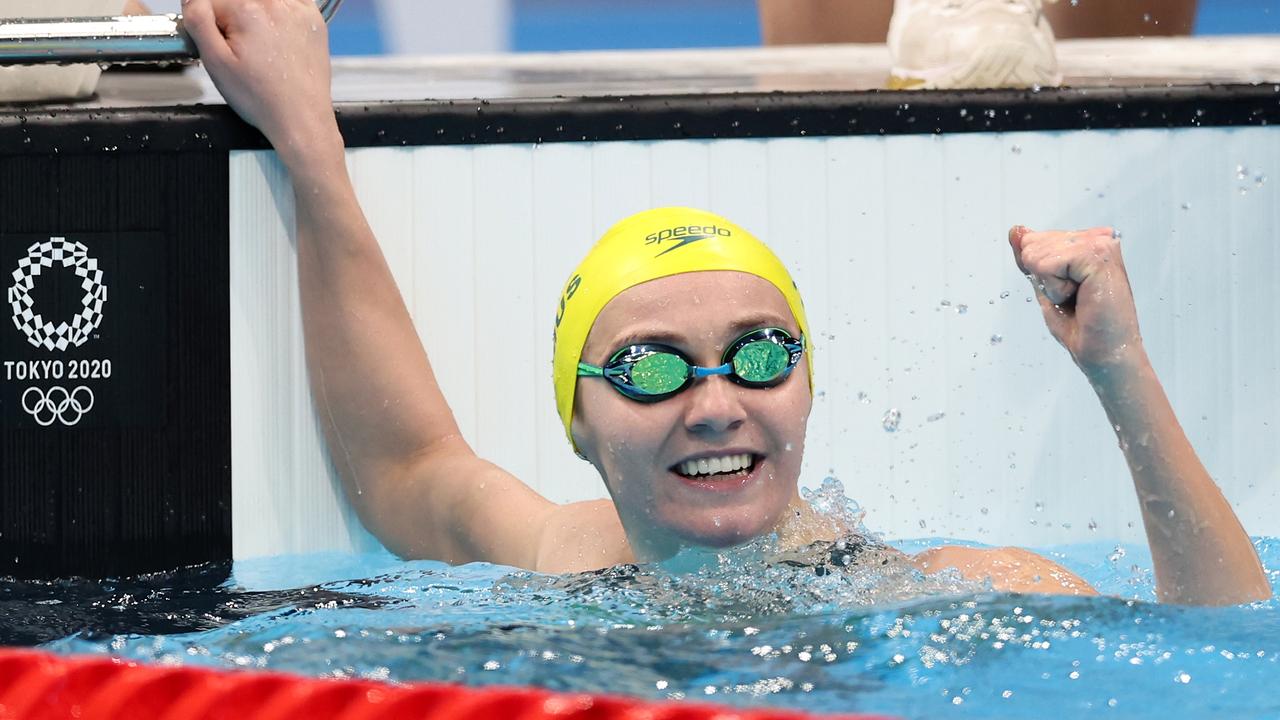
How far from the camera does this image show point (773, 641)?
1.89m

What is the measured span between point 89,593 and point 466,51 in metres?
3.50

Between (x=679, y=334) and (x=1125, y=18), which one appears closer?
(x=679, y=334)

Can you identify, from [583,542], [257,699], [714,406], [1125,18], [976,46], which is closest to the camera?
[257,699]

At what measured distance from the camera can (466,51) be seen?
18.8 ft

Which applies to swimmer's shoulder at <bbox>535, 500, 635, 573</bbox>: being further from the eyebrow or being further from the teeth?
the eyebrow

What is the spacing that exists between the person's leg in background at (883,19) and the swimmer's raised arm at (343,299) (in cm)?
197

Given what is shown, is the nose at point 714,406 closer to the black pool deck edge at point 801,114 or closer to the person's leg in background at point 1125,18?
the black pool deck edge at point 801,114

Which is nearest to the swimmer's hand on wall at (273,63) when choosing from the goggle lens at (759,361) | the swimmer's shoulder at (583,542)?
the swimmer's shoulder at (583,542)

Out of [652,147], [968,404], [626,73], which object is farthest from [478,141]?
[968,404]

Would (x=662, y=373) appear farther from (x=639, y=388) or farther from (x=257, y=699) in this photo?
(x=257, y=699)

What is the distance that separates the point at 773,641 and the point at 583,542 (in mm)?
628

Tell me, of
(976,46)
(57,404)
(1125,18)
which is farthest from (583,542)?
(1125,18)

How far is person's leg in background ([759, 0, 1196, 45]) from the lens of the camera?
14.1 feet

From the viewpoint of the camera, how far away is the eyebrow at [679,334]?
2.12m
